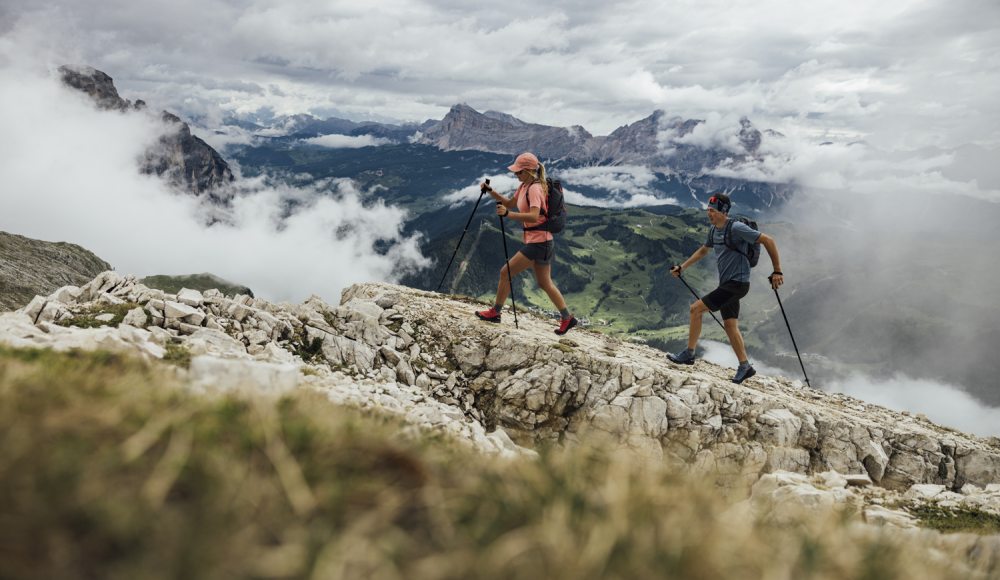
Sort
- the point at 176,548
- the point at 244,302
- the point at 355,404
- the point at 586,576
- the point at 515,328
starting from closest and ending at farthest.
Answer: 1. the point at 176,548
2. the point at 586,576
3. the point at 355,404
4. the point at 244,302
5. the point at 515,328

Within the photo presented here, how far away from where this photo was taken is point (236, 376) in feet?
14.9

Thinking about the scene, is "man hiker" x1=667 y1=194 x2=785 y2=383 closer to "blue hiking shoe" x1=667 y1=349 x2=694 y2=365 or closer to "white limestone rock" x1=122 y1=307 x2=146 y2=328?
"blue hiking shoe" x1=667 y1=349 x2=694 y2=365

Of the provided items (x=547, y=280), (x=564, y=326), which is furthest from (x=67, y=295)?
(x=564, y=326)

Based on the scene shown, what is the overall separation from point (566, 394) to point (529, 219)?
490 cm

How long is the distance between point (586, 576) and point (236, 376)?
4167 millimetres

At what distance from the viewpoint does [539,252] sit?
12.7 m

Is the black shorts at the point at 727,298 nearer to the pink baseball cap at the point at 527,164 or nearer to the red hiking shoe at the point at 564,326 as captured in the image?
the red hiking shoe at the point at 564,326

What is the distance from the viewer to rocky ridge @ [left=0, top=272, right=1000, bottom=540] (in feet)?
29.0

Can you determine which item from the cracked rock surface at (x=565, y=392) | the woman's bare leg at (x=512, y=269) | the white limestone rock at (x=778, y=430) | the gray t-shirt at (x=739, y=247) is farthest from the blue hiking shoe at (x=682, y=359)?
the woman's bare leg at (x=512, y=269)

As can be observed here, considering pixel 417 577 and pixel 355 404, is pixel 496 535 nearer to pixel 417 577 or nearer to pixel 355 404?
pixel 417 577

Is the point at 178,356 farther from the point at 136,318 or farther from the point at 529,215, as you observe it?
the point at 529,215

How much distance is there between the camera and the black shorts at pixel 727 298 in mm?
12086

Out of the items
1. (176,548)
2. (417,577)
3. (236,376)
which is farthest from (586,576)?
(236,376)

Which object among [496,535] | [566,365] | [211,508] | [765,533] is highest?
[211,508]
